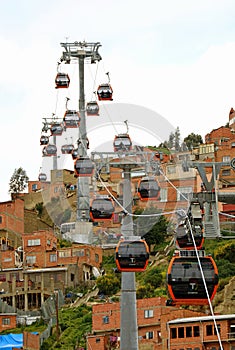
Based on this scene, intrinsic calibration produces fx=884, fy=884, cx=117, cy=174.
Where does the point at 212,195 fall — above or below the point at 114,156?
below

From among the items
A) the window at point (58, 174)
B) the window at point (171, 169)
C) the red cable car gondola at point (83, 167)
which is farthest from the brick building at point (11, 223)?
the red cable car gondola at point (83, 167)

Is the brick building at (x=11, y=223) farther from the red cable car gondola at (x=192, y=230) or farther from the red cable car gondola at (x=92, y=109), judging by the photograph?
the red cable car gondola at (x=192, y=230)

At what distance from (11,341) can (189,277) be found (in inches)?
1198

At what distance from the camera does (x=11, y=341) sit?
45656 mm

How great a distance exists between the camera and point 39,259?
57812mm

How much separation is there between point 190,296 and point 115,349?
82.9 ft

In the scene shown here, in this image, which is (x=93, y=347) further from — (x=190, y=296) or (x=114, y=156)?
(x=190, y=296)

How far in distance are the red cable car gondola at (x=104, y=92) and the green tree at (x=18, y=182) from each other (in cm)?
3822

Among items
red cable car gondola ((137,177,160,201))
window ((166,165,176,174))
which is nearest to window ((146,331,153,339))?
red cable car gondola ((137,177,160,201))

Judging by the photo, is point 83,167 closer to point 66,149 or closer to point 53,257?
point 53,257

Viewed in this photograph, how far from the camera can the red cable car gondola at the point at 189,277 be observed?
16766mm

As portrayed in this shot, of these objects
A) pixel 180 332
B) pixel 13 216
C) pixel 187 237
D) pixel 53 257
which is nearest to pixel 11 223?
pixel 13 216

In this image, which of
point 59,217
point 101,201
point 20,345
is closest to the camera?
point 101,201

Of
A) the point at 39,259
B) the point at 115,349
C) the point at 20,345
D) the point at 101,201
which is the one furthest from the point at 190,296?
the point at 39,259
